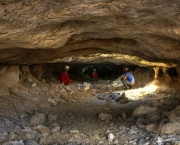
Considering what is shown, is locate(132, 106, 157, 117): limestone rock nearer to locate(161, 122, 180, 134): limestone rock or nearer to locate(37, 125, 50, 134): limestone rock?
locate(161, 122, 180, 134): limestone rock

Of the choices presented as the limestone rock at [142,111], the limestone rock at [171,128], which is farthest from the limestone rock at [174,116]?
the limestone rock at [142,111]

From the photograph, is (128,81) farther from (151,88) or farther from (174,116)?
(174,116)

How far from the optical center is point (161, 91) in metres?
8.59

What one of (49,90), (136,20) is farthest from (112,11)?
(49,90)

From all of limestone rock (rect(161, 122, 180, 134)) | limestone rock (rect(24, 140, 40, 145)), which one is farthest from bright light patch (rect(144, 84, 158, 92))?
limestone rock (rect(24, 140, 40, 145))

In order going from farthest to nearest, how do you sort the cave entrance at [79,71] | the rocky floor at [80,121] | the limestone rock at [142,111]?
the cave entrance at [79,71] < the limestone rock at [142,111] < the rocky floor at [80,121]

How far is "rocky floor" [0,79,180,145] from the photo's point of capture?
4164 millimetres

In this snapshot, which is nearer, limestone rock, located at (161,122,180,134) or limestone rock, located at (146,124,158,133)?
limestone rock, located at (161,122,180,134)

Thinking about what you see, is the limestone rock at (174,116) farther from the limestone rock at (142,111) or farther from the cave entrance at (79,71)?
the cave entrance at (79,71)

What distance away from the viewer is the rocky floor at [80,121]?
4164 millimetres

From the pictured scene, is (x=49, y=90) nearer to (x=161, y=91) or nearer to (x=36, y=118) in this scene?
(x=36, y=118)

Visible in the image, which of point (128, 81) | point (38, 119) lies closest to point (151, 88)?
point (128, 81)

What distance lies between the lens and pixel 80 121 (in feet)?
17.4

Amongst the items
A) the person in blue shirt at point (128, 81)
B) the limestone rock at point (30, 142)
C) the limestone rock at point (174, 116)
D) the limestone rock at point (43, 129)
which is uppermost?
the person in blue shirt at point (128, 81)
